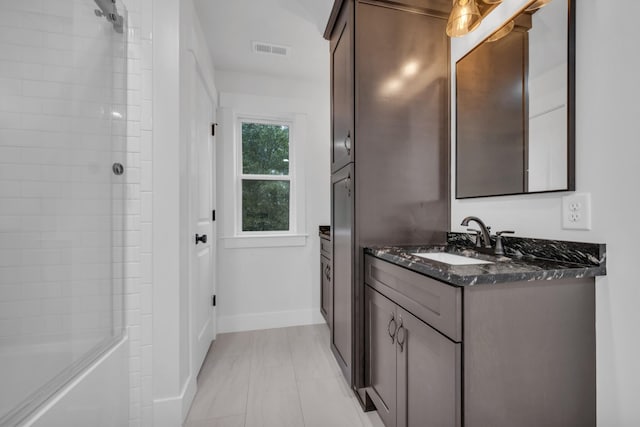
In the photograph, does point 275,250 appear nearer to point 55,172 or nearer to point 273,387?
point 273,387

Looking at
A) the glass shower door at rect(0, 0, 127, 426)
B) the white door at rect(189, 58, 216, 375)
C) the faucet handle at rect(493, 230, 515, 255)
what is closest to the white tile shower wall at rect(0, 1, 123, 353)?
the glass shower door at rect(0, 0, 127, 426)

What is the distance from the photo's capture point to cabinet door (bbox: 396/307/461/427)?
0.86 metres

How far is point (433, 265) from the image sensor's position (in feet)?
3.21

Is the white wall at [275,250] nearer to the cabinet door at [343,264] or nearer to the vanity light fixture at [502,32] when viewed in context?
the cabinet door at [343,264]

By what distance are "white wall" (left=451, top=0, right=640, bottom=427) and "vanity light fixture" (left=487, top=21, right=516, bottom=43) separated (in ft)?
0.95

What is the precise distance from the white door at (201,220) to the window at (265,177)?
1.22 ft

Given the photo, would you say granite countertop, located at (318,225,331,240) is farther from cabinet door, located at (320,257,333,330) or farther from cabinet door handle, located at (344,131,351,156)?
cabinet door handle, located at (344,131,351,156)

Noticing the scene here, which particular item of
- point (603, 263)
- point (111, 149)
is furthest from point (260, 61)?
point (603, 263)

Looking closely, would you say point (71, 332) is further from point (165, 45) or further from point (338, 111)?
point (338, 111)

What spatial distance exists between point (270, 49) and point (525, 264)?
2407 mm

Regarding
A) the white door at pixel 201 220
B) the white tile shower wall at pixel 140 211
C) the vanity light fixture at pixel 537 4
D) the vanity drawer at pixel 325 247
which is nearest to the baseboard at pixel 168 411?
the white tile shower wall at pixel 140 211

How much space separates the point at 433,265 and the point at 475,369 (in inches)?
13.1

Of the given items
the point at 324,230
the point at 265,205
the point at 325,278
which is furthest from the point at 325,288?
the point at 265,205

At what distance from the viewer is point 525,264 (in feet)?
3.34
